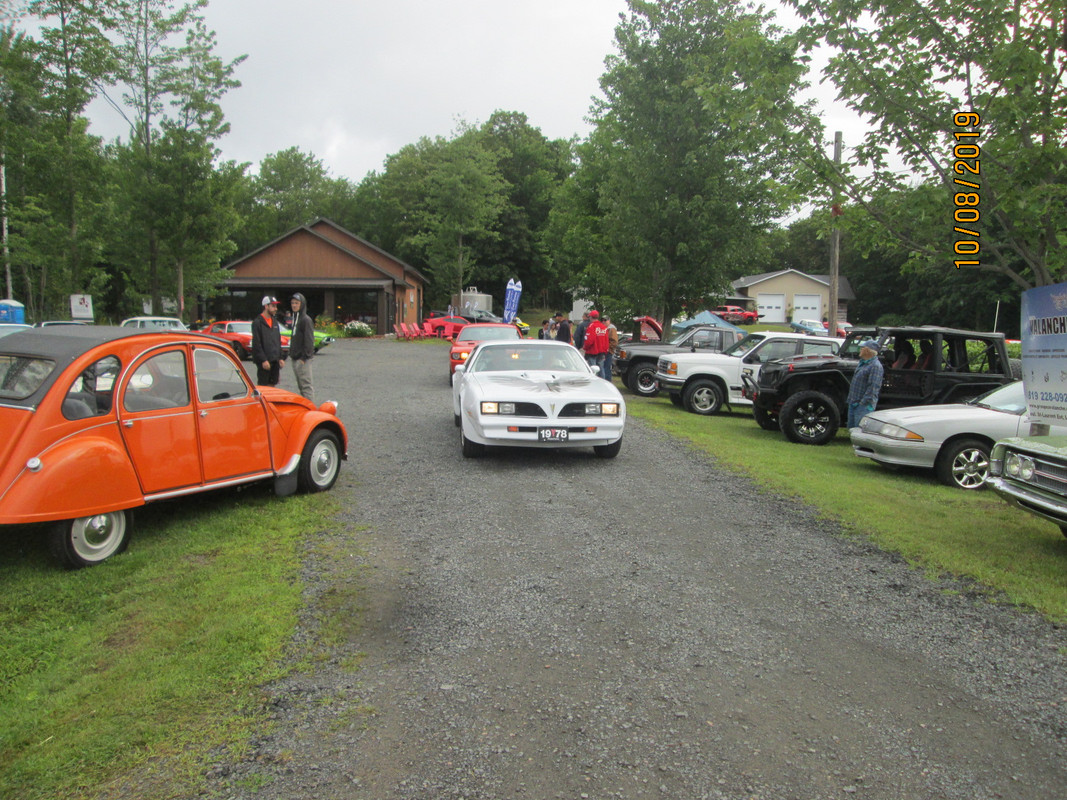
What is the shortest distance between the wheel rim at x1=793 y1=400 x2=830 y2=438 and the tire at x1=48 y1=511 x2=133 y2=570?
10066mm

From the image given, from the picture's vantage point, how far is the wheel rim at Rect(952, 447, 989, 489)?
9.38m

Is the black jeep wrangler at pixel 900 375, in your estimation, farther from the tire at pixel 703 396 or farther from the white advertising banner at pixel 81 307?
the white advertising banner at pixel 81 307

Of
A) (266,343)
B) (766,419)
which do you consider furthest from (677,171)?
(266,343)

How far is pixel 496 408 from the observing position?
891 cm

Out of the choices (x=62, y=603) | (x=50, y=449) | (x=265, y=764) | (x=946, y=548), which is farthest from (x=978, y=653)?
(x=50, y=449)

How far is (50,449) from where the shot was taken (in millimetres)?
5082

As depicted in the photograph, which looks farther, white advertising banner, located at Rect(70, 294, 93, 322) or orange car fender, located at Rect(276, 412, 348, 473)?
white advertising banner, located at Rect(70, 294, 93, 322)

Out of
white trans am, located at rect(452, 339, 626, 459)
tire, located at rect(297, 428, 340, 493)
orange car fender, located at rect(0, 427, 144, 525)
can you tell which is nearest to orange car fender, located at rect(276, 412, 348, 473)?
tire, located at rect(297, 428, 340, 493)

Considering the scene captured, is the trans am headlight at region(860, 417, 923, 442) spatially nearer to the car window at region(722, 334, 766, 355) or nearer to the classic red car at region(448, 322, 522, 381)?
the car window at region(722, 334, 766, 355)

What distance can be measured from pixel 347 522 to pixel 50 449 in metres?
2.38

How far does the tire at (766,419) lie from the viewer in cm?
1370

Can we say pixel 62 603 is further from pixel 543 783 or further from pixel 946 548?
pixel 946 548

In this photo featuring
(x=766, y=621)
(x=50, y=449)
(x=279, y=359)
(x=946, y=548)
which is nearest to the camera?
(x=766, y=621)
